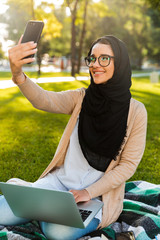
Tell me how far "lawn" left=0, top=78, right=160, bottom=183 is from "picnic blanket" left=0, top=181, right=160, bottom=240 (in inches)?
35.3

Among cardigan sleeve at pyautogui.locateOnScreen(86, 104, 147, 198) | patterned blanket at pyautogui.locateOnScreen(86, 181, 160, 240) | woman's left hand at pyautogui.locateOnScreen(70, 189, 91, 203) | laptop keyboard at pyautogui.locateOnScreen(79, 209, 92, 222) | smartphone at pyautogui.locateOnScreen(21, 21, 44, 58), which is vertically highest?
smartphone at pyautogui.locateOnScreen(21, 21, 44, 58)

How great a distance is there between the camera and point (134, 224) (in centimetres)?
286

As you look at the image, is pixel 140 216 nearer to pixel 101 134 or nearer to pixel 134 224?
pixel 134 224

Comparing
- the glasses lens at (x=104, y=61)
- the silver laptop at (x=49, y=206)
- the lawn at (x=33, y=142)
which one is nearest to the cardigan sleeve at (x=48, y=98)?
the glasses lens at (x=104, y=61)

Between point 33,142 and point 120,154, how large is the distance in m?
3.38

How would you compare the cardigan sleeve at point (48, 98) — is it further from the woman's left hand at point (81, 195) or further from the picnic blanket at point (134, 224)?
the picnic blanket at point (134, 224)

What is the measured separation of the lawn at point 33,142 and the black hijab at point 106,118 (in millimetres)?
1839

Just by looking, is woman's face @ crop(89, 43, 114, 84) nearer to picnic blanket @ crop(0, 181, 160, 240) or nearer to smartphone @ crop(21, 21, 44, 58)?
smartphone @ crop(21, 21, 44, 58)

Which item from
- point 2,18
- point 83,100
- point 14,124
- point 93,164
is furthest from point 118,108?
point 2,18

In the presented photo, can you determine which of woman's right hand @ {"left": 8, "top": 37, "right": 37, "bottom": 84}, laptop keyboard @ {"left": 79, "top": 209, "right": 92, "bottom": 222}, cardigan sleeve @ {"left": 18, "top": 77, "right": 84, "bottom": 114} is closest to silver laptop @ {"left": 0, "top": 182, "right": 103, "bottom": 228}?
laptop keyboard @ {"left": 79, "top": 209, "right": 92, "bottom": 222}

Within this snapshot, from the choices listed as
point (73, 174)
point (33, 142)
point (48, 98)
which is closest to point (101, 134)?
point (73, 174)

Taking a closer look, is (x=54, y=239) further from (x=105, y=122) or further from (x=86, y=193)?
(x=105, y=122)

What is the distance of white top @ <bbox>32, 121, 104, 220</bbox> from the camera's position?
2656 mm

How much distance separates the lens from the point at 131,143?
2.60 metres
